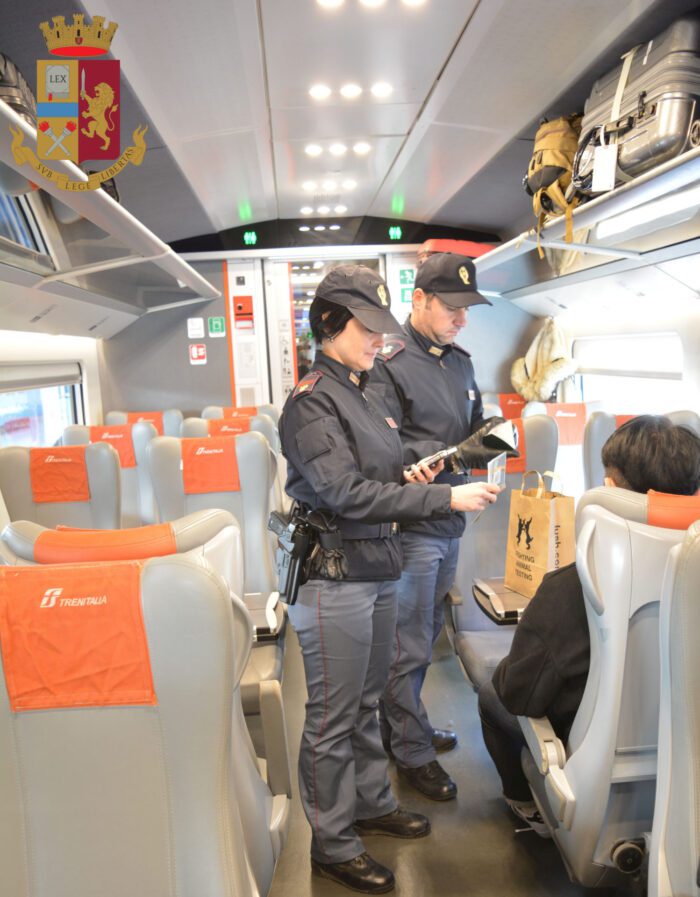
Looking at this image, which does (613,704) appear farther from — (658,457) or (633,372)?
(633,372)

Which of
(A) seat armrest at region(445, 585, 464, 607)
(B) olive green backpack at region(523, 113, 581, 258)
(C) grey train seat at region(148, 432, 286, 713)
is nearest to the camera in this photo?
(A) seat armrest at region(445, 585, 464, 607)

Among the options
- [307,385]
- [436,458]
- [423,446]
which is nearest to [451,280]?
[423,446]

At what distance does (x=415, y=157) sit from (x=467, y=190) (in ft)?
3.32

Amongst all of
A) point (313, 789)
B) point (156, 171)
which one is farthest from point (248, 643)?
point (156, 171)

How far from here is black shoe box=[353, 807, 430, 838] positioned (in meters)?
2.62

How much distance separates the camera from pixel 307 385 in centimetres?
221

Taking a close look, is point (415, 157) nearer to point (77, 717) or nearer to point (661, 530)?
point (661, 530)

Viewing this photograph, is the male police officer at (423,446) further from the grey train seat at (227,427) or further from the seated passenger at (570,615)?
the grey train seat at (227,427)

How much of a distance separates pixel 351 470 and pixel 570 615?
73 centimetres

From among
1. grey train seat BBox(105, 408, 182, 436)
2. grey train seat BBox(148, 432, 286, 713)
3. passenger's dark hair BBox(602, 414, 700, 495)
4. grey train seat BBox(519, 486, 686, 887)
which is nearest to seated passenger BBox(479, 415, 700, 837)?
passenger's dark hair BBox(602, 414, 700, 495)

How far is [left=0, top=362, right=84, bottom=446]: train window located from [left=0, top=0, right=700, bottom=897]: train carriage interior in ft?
0.14

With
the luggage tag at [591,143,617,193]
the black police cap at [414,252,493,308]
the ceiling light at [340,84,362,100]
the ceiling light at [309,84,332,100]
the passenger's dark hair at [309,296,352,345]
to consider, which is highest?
the ceiling light at [340,84,362,100]

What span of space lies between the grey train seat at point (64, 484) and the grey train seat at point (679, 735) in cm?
278

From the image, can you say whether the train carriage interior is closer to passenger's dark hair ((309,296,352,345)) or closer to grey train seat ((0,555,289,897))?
grey train seat ((0,555,289,897))
